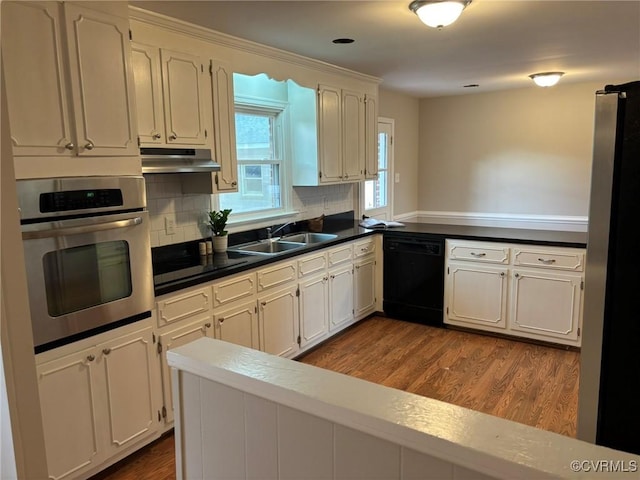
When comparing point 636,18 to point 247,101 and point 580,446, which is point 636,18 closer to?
point 247,101

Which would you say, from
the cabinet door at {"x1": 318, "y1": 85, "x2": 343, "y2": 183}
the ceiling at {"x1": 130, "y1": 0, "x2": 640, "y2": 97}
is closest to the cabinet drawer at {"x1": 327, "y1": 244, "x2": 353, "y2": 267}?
the cabinet door at {"x1": 318, "y1": 85, "x2": 343, "y2": 183}

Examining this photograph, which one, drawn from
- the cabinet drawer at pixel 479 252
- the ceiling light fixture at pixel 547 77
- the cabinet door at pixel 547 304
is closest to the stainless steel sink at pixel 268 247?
the cabinet drawer at pixel 479 252

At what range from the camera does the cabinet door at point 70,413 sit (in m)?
2.00

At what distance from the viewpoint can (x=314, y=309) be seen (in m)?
3.80

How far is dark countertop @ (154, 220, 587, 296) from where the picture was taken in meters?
2.68

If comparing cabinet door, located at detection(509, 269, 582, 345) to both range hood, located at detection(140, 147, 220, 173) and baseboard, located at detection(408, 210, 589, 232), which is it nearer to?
baseboard, located at detection(408, 210, 589, 232)

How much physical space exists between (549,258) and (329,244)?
1777 mm

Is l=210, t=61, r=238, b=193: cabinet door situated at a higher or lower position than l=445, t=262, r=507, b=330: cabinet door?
higher

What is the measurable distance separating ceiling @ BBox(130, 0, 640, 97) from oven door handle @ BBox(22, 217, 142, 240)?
1.14m

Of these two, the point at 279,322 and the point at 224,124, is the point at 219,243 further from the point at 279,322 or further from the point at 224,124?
the point at 224,124

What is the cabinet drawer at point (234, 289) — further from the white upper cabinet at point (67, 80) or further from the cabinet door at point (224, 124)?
the white upper cabinet at point (67, 80)

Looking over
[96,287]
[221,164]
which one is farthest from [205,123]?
[96,287]

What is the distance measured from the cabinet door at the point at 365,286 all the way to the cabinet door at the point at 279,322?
969mm

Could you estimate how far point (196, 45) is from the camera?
288 cm
